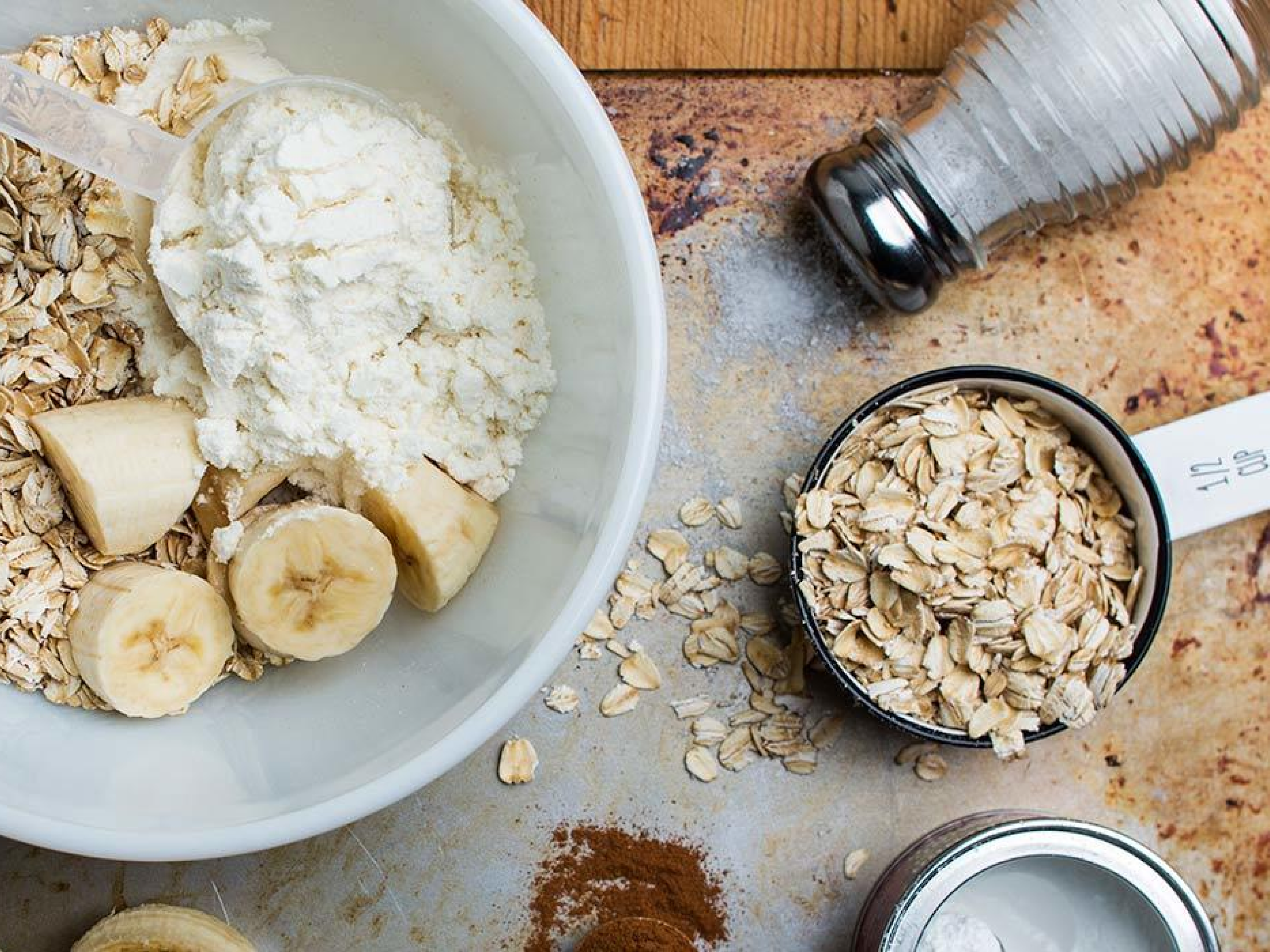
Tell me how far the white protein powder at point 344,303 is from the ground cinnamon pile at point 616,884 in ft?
1.10

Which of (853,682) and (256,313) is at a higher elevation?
(256,313)

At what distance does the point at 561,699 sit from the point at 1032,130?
605 millimetres

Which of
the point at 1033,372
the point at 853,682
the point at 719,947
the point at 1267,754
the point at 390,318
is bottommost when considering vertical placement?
the point at 719,947

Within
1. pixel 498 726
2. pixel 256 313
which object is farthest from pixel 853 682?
pixel 256 313

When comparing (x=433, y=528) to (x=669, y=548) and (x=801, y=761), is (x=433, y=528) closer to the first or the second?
(x=669, y=548)

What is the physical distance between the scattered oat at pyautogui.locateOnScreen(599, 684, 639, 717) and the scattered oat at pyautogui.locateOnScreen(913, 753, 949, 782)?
0.25 metres

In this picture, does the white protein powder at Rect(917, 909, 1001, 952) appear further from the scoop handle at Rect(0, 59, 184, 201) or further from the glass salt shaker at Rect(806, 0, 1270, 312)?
the scoop handle at Rect(0, 59, 184, 201)

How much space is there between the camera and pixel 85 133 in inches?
32.9

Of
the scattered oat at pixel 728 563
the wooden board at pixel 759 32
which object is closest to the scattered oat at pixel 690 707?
the scattered oat at pixel 728 563

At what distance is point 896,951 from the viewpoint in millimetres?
948

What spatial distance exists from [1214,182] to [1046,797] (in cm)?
Result: 56

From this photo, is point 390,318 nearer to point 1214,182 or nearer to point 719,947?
point 719,947

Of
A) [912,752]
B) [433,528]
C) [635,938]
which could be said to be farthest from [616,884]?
[433,528]

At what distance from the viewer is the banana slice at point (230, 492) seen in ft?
2.86
